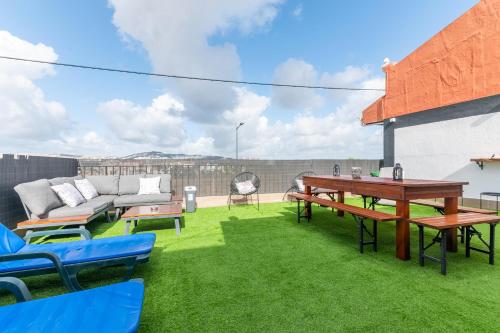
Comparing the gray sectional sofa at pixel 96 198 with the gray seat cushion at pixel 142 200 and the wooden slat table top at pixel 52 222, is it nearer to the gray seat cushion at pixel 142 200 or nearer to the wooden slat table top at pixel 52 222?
the gray seat cushion at pixel 142 200

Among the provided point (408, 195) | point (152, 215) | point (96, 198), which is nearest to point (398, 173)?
point (408, 195)

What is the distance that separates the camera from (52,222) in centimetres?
354

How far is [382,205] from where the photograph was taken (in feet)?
20.0

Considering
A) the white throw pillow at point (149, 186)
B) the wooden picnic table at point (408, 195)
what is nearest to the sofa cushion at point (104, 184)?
the white throw pillow at point (149, 186)

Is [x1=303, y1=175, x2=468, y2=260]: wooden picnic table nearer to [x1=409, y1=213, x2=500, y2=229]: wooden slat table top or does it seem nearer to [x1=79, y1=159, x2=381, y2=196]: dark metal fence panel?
[x1=409, y1=213, x2=500, y2=229]: wooden slat table top

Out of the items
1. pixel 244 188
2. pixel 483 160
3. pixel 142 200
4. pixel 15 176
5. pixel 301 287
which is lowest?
pixel 301 287

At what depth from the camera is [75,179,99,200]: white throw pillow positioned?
501 centimetres

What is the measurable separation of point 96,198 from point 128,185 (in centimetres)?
78

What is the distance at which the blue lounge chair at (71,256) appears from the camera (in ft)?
6.41

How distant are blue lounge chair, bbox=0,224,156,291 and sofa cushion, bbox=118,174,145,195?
3.02 metres

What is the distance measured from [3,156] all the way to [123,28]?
17.8ft

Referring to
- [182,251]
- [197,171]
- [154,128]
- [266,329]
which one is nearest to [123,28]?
[197,171]

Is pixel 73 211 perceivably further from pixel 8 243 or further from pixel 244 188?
pixel 244 188

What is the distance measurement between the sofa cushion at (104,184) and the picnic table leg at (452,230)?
6387 millimetres
